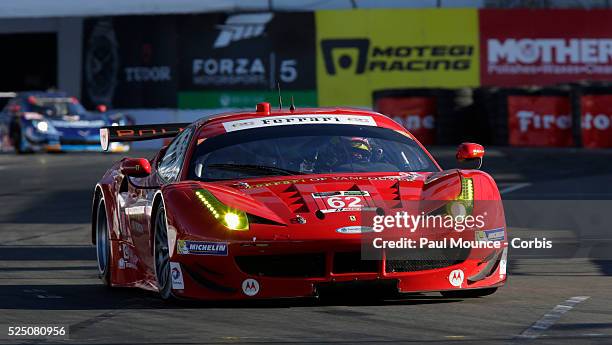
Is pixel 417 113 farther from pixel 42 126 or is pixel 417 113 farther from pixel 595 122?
pixel 42 126

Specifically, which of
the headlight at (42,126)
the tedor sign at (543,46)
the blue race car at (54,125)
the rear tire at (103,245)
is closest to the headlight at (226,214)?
the rear tire at (103,245)

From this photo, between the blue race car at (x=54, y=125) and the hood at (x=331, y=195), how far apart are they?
22231 millimetres

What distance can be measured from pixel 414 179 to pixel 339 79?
27.4 metres

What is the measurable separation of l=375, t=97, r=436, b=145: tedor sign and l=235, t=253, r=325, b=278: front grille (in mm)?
20955

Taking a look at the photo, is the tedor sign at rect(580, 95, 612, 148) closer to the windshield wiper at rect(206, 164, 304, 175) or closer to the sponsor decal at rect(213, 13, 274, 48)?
the sponsor decal at rect(213, 13, 274, 48)

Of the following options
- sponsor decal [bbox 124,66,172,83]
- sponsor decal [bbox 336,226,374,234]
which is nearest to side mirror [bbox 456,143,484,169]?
sponsor decal [bbox 336,226,374,234]

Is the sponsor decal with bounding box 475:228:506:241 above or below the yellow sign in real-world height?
below

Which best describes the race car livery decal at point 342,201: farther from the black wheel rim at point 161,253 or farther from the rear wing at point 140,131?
the rear wing at point 140,131

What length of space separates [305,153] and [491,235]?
1404mm

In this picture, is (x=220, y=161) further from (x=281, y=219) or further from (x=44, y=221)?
(x=44, y=221)

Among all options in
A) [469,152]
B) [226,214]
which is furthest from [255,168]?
[469,152]

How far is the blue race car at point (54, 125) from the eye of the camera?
30.9 metres

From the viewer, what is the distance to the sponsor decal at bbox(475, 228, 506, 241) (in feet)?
26.6

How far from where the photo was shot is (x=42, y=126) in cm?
3114
